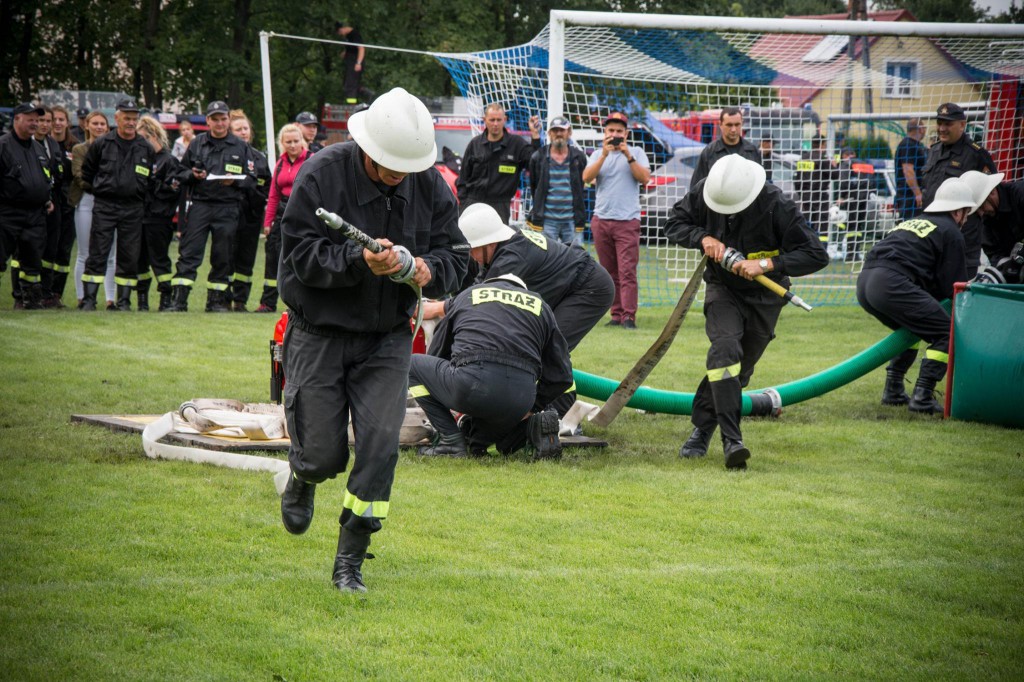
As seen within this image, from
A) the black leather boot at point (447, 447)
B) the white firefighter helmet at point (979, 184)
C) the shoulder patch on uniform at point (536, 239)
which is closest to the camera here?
the black leather boot at point (447, 447)

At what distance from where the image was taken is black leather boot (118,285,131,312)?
42.2ft

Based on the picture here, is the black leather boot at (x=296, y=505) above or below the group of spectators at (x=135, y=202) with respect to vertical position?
below

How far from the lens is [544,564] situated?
4855mm

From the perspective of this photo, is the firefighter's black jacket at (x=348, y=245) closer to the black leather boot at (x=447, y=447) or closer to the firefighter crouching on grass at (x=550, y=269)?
the black leather boot at (x=447, y=447)

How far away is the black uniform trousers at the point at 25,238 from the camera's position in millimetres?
12336

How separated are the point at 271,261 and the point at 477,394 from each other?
6.77 metres

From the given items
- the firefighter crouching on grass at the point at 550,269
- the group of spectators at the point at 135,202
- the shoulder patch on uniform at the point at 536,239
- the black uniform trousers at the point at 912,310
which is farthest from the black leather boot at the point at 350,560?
the group of spectators at the point at 135,202

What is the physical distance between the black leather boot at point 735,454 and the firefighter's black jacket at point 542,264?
198 centimetres

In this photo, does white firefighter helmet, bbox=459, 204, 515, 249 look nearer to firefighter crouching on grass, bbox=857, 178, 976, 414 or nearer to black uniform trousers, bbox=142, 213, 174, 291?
firefighter crouching on grass, bbox=857, 178, 976, 414

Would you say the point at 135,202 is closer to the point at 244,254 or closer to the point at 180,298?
the point at 180,298

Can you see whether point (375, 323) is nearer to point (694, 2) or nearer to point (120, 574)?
point (120, 574)

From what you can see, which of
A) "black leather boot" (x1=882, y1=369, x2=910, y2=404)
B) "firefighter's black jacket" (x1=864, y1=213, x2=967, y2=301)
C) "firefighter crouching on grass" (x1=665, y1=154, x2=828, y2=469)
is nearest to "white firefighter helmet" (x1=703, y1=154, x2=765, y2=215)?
"firefighter crouching on grass" (x1=665, y1=154, x2=828, y2=469)

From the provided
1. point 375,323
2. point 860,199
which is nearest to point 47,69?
point 860,199

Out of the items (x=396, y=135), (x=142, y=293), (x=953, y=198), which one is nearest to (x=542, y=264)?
(x=953, y=198)
